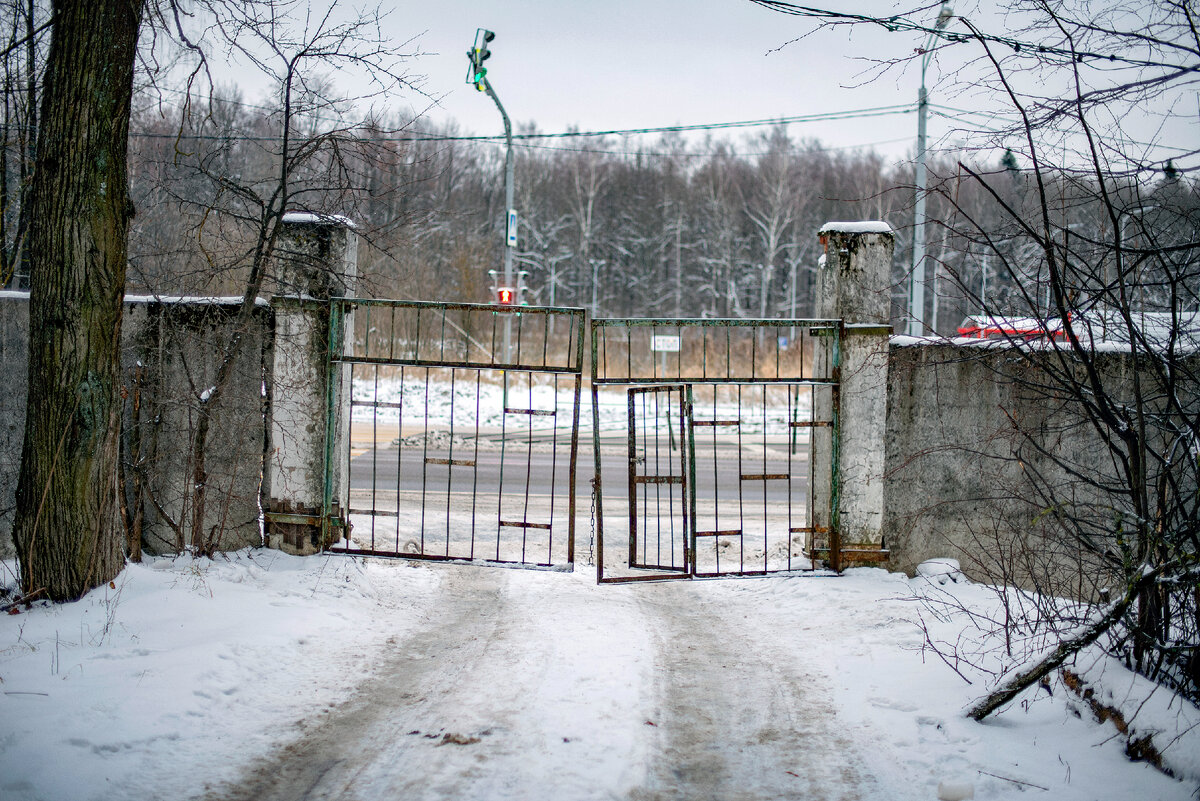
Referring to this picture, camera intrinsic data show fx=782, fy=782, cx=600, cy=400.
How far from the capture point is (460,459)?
36.8 feet

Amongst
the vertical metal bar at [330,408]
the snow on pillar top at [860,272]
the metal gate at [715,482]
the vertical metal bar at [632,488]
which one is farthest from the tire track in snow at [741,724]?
the vertical metal bar at [330,408]

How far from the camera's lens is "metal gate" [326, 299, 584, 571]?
6449 millimetres

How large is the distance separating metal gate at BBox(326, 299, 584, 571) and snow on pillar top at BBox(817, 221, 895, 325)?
2.24m

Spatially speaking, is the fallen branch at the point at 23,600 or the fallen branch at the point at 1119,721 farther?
the fallen branch at the point at 23,600

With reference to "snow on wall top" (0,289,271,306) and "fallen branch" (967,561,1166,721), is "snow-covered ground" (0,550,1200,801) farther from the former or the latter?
"snow on wall top" (0,289,271,306)

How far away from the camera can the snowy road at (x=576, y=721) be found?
3.38 m

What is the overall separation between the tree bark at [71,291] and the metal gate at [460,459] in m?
1.68

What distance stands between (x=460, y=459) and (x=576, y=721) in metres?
A: 7.52

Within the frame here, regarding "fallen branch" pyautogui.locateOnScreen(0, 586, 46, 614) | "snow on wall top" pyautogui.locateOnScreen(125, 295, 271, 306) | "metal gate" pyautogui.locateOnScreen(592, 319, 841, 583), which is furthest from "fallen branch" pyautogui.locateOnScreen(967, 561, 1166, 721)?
"snow on wall top" pyautogui.locateOnScreen(125, 295, 271, 306)

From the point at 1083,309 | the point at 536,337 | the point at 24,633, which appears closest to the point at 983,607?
the point at 1083,309

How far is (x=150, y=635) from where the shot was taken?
4.54m

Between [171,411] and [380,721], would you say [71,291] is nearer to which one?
[171,411]

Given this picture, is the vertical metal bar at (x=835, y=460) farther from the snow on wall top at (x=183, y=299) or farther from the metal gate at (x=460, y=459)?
the snow on wall top at (x=183, y=299)

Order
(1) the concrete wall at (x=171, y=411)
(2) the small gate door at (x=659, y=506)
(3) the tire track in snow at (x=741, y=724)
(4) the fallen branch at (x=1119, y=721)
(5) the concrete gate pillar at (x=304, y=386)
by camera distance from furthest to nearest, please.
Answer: (5) the concrete gate pillar at (x=304, y=386) → (2) the small gate door at (x=659, y=506) → (1) the concrete wall at (x=171, y=411) → (3) the tire track in snow at (x=741, y=724) → (4) the fallen branch at (x=1119, y=721)
